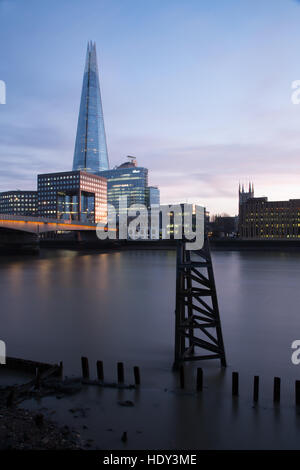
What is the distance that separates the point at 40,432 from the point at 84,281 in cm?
3033

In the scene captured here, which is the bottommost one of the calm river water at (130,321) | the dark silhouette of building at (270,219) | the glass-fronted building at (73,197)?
the calm river water at (130,321)

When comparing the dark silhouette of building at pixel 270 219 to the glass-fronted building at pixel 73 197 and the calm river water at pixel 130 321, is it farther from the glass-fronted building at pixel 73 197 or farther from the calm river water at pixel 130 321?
the calm river water at pixel 130 321

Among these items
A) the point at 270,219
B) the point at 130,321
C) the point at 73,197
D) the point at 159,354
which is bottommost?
the point at 130,321

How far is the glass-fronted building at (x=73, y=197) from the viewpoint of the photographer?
161m

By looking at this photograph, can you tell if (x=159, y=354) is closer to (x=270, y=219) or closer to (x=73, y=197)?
(x=270, y=219)

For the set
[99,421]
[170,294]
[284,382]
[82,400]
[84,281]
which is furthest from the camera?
[84,281]

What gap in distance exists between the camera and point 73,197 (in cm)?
17200

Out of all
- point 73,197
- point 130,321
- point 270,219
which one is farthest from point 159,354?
point 73,197

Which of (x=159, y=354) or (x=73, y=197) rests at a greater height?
(x=73, y=197)

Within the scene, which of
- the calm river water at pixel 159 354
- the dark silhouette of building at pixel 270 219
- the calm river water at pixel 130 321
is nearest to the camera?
the calm river water at pixel 159 354

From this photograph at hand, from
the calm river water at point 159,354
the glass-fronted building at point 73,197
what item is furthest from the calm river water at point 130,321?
the glass-fronted building at point 73,197

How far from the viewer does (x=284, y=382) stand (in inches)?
403
